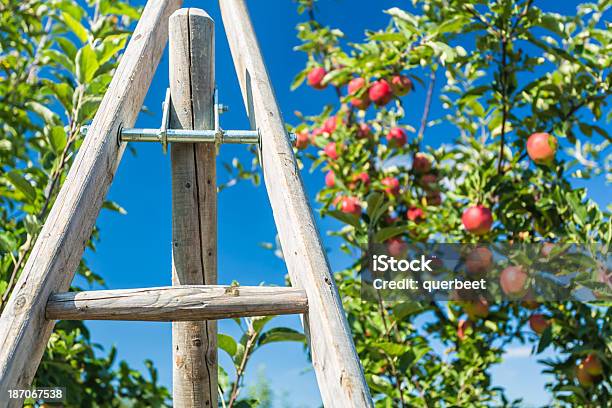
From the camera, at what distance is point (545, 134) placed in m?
2.21

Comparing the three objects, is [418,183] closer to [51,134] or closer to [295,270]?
[51,134]

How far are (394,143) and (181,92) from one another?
4.55 feet

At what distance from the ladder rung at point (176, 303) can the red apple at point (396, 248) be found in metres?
1.37

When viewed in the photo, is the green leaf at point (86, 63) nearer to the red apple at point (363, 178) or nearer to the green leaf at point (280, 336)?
the green leaf at point (280, 336)

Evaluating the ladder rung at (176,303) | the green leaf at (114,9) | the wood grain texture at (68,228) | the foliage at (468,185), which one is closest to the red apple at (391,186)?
the foliage at (468,185)

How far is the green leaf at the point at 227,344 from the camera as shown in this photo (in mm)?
1453

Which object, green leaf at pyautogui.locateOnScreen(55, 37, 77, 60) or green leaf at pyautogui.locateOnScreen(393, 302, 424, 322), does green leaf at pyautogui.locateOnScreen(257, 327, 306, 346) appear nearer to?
green leaf at pyautogui.locateOnScreen(393, 302, 424, 322)

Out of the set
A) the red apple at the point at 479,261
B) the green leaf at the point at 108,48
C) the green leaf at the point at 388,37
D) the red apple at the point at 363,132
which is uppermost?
the red apple at the point at 363,132

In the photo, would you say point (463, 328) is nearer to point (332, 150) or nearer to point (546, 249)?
point (546, 249)

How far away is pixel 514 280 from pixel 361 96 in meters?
0.92

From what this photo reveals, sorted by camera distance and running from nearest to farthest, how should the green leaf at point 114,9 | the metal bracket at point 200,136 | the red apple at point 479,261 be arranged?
the metal bracket at point 200,136, the green leaf at point 114,9, the red apple at point 479,261

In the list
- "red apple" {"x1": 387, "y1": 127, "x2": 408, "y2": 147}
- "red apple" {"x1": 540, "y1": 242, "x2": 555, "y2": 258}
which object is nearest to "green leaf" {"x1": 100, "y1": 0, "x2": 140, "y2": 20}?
"red apple" {"x1": 387, "y1": 127, "x2": 408, "y2": 147}

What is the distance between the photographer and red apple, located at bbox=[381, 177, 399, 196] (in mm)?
2496

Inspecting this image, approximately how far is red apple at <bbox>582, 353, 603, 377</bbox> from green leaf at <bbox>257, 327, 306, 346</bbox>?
1133 mm
